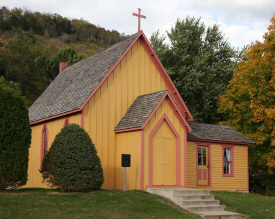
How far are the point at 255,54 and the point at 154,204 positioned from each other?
18.6 metres

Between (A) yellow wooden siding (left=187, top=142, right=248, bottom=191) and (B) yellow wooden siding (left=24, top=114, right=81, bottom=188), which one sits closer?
(B) yellow wooden siding (left=24, top=114, right=81, bottom=188)

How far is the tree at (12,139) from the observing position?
14.3 metres

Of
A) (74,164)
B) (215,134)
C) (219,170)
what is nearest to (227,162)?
(219,170)

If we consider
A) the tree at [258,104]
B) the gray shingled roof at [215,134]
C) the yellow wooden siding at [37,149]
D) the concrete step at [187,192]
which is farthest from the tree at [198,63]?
the concrete step at [187,192]

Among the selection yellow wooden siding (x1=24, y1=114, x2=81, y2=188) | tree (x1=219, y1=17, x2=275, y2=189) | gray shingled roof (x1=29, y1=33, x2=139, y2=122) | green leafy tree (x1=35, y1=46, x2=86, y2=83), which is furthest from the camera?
green leafy tree (x1=35, y1=46, x2=86, y2=83)

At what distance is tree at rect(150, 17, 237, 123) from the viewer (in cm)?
3719

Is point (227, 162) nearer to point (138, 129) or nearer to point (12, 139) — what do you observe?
point (138, 129)

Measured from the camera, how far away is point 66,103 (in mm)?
20016

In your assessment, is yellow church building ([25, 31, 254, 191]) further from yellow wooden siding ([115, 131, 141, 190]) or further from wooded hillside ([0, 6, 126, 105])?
wooded hillside ([0, 6, 126, 105])

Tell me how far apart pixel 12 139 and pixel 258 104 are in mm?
19919

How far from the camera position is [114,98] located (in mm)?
19078

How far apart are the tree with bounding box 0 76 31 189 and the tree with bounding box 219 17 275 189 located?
16845 millimetres

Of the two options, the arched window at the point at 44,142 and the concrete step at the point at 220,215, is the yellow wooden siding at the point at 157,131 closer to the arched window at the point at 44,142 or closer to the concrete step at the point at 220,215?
the concrete step at the point at 220,215

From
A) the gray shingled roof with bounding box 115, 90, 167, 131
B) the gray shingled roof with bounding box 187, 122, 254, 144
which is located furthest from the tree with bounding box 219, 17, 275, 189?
the gray shingled roof with bounding box 115, 90, 167, 131
